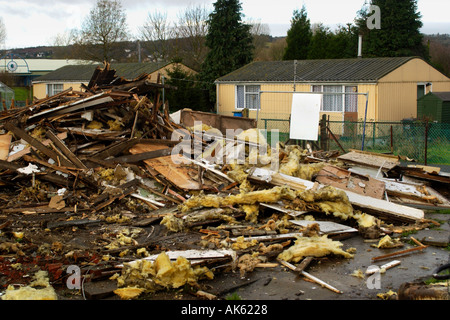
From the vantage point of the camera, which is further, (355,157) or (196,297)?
(355,157)

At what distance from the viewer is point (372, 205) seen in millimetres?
8906

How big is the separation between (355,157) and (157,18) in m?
41.6

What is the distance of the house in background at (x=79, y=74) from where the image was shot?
109 feet

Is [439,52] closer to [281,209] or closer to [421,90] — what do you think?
[421,90]

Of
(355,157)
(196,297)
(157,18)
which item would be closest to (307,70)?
(355,157)

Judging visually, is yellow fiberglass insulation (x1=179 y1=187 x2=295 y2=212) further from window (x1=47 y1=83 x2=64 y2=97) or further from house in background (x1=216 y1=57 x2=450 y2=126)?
window (x1=47 y1=83 x2=64 y2=97)

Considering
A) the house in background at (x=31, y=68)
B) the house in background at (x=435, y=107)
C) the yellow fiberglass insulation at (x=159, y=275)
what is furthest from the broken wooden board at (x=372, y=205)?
the house in background at (x=31, y=68)

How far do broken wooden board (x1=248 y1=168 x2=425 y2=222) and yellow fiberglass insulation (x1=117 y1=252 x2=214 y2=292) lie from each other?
4.10m

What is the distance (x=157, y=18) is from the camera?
4934 centimetres

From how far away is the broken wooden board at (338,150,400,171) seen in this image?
11289 mm

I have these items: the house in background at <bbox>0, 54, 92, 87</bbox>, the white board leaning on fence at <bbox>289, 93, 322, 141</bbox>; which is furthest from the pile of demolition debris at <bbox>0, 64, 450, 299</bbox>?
the house in background at <bbox>0, 54, 92, 87</bbox>

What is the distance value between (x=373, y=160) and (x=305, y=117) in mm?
3622

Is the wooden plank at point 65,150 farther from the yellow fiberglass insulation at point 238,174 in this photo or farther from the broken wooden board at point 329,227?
the broken wooden board at point 329,227
